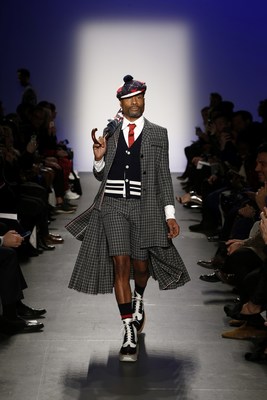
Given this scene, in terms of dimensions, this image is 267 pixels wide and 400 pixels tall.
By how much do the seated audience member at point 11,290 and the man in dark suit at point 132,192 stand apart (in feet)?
2.00

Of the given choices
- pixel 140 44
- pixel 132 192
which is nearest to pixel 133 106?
pixel 132 192

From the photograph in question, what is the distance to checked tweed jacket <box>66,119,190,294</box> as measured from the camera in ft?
15.3

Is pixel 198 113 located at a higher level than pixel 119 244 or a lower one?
lower

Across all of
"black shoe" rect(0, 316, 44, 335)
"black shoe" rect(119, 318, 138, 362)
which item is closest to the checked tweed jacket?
"black shoe" rect(119, 318, 138, 362)

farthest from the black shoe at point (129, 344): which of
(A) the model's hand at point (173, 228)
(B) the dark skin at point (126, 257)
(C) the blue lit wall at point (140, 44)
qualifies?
(C) the blue lit wall at point (140, 44)

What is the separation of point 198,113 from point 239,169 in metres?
6.04

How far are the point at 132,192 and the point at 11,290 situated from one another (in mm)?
874

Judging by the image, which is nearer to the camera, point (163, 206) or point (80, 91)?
point (163, 206)

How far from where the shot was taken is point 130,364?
4508mm

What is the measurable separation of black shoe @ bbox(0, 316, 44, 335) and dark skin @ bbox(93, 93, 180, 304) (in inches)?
25.3

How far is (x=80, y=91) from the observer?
14.3 metres

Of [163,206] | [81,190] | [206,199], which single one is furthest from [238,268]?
[81,190]

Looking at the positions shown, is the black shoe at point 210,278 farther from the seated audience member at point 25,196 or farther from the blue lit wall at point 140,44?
the blue lit wall at point 140,44

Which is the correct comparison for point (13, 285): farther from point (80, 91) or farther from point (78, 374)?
point (80, 91)
